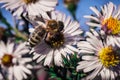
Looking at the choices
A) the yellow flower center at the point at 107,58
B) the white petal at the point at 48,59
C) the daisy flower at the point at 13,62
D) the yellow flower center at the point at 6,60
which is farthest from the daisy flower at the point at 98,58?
the yellow flower center at the point at 6,60

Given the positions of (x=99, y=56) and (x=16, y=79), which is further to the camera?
(x=16, y=79)

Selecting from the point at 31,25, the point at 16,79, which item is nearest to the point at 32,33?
the point at 31,25

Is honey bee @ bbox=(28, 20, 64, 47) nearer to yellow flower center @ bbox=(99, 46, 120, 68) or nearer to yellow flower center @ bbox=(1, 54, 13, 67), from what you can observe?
yellow flower center @ bbox=(99, 46, 120, 68)

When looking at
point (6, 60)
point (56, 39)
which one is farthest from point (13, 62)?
point (56, 39)

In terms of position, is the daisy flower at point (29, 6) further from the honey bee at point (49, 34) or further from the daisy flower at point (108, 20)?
the daisy flower at point (108, 20)

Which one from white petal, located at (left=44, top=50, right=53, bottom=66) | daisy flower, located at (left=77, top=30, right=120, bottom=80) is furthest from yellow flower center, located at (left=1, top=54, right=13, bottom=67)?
daisy flower, located at (left=77, top=30, right=120, bottom=80)

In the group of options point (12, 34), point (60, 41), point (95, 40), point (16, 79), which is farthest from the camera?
point (16, 79)

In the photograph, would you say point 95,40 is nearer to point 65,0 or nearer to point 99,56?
point 99,56
